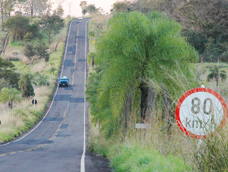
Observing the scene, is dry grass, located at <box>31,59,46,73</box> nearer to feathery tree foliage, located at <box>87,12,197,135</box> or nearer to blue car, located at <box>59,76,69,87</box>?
blue car, located at <box>59,76,69,87</box>

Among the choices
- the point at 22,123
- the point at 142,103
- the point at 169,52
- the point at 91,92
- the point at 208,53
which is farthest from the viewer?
the point at 208,53

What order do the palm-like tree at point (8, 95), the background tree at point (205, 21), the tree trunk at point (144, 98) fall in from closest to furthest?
the tree trunk at point (144, 98)
the palm-like tree at point (8, 95)
the background tree at point (205, 21)

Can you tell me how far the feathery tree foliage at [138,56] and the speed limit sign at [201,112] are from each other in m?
5.90

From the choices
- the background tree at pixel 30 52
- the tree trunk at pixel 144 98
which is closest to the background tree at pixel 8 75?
the background tree at pixel 30 52

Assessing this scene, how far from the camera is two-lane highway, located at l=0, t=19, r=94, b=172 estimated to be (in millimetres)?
10484

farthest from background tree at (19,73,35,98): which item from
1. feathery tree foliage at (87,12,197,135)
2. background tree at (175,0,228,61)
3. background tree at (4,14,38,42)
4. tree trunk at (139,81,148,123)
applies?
background tree at (4,14,38,42)

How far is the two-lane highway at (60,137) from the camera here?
34.4 feet

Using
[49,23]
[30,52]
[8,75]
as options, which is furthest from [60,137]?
[49,23]

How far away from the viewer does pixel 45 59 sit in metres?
72.6

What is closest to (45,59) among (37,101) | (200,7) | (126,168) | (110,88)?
(37,101)

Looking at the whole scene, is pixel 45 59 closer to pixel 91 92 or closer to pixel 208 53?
pixel 208 53

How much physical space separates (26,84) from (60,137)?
1500 cm

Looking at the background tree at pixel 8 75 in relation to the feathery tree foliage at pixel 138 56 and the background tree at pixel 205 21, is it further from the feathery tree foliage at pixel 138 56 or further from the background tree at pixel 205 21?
the feathery tree foliage at pixel 138 56

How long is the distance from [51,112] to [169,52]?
3497cm
